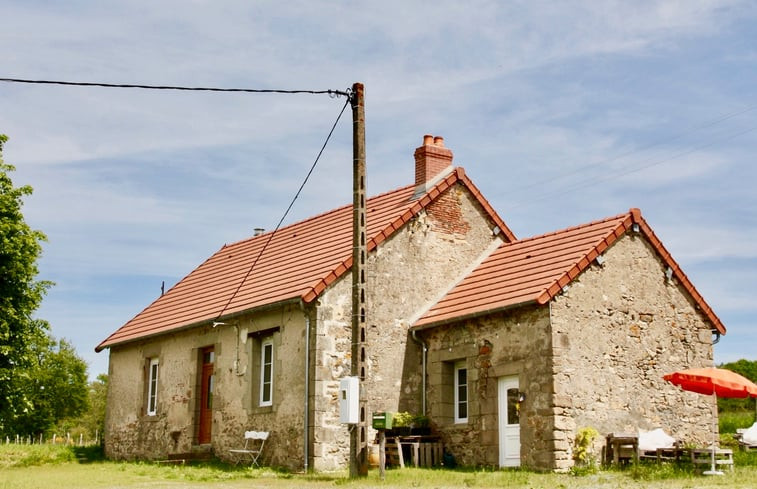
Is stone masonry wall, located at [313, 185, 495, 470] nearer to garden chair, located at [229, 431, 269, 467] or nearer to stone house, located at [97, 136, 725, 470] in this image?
stone house, located at [97, 136, 725, 470]

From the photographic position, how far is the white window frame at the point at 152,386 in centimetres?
2420

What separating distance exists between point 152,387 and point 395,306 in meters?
7.78

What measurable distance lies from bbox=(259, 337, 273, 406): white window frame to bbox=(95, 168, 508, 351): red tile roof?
3.08 feet

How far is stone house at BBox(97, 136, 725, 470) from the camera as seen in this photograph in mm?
17859

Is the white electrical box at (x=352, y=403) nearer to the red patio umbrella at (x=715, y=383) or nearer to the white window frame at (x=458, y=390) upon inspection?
the white window frame at (x=458, y=390)

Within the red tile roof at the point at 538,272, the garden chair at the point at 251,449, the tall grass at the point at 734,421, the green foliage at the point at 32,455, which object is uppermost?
the red tile roof at the point at 538,272

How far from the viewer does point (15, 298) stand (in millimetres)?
26016

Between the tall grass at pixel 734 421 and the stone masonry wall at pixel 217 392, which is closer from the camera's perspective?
the stone masonry wall at pixel 217 392

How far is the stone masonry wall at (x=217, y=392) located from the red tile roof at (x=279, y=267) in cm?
40

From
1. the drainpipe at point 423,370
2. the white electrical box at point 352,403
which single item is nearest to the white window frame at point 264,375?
the drainpipe at point 423,370

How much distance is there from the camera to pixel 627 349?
18.6m

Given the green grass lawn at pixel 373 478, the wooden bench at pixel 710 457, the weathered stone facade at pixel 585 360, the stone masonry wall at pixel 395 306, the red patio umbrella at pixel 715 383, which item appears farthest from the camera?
the stone masonry wall at pixel 395 306

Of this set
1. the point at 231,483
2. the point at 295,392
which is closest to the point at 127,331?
the point at 295,392

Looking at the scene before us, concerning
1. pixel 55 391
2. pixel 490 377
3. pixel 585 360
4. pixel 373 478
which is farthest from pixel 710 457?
pixel 55 391
